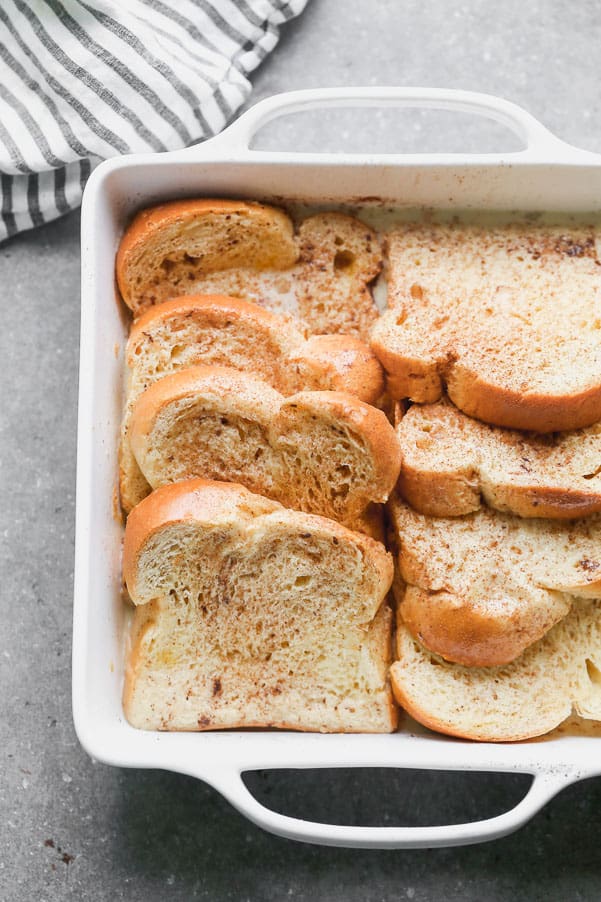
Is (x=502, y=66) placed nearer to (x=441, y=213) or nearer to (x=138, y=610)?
(x=441, y=213)

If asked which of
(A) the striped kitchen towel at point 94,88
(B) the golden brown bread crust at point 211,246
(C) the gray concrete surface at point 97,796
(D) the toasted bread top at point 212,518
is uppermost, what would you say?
(A) the striped kitchen towel at point 94,88

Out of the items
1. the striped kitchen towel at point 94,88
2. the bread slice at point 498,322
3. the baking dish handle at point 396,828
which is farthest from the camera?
the striped kitchen towel at point 94,88

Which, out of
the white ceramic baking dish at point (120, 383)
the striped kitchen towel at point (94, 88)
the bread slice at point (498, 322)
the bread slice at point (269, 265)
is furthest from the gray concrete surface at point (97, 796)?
the bread slice at point (498, 322)

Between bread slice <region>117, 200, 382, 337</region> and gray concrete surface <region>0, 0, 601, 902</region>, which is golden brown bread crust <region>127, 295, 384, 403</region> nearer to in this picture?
bread slice <region>117, 200, 382, 337</region>

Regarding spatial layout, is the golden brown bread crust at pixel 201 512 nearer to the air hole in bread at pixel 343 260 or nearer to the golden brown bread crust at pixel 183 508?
the golden brown bread crust at pixel 183 508

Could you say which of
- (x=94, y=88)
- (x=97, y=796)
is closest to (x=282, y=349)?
(x=94, y=88)

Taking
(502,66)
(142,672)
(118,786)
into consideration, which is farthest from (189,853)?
(502,66)

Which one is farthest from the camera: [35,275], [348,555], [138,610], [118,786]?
[35,275]
